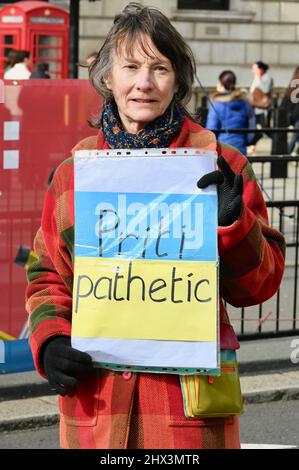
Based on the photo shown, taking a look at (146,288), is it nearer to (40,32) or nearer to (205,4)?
(40,32)

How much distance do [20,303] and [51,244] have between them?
3657 mm

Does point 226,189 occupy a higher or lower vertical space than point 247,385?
higher

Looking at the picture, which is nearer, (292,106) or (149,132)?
(149,132)

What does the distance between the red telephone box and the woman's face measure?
19700 millimetres

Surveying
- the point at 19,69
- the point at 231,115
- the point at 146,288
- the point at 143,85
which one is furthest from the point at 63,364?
the point at 19,69

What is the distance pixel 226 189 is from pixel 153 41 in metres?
0.46

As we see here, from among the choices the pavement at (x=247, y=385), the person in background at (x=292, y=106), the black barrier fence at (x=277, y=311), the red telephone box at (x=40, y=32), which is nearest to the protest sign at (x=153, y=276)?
the pavement at (x=247, y=385)

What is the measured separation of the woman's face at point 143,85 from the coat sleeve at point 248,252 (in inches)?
8.4

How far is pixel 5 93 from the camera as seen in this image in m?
6.61

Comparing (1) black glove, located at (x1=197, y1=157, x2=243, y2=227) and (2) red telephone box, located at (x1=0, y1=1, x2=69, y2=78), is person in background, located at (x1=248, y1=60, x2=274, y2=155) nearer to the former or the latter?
(2) red telephone box, located at (x1=0, y1=1, x2=69, y2=78)

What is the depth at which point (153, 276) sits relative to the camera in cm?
311

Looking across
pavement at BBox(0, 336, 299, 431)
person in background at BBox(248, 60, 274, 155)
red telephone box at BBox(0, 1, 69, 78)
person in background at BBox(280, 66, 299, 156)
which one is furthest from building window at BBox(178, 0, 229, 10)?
pavement at BBox(0, 336, 299, 431)

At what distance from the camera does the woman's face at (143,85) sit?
125 inches
